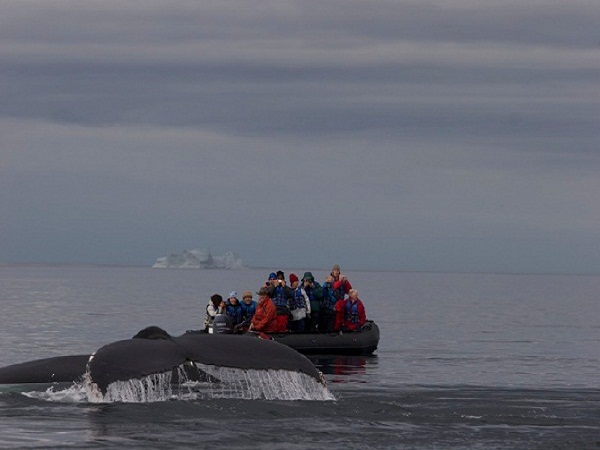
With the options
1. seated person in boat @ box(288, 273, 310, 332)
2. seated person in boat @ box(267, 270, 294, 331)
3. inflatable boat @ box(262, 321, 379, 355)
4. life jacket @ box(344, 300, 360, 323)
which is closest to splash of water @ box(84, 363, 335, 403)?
seated person in boat @ box(267, 270, 294, 331)

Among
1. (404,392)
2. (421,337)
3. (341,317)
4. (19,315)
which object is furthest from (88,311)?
(404,392)

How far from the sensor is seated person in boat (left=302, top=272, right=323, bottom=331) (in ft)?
107

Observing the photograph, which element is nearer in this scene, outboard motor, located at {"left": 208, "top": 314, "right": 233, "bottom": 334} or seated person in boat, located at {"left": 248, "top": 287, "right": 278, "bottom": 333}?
outboard motor, located at {"left": 208, "top": 314, "right": 233, "bottom": 334}

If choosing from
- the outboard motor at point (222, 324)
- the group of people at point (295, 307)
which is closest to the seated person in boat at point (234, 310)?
the group of people at point (295, 307)

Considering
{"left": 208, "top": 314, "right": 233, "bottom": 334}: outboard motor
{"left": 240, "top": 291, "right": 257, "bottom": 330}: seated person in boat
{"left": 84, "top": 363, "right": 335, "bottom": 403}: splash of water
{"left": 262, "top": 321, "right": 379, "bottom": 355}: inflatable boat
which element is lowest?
{"left": 84, "top": 363, "right": 335, "bottom": 403}: splash of water

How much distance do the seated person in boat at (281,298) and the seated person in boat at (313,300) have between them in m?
0.96

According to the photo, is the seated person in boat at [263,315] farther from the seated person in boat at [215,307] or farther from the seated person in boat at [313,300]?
the seated person in boat at [313,300]

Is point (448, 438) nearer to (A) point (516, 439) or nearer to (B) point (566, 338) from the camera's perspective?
(A) point (516, 439)

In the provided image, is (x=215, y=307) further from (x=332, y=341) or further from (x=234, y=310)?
(x=332, y=341)

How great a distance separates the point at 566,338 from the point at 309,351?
2387 cm

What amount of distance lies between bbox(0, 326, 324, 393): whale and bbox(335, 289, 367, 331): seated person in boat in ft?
58.0

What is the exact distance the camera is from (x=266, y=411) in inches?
692

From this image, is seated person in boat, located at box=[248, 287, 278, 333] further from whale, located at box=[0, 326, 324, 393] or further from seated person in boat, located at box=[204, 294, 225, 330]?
whale, located at box=[0, 326, 324, 393]

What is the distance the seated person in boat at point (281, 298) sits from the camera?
30906 millimetres
